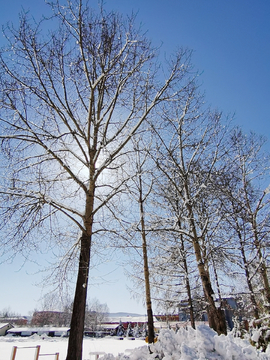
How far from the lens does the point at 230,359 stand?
191 cm

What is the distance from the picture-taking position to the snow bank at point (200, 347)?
76.4 inches

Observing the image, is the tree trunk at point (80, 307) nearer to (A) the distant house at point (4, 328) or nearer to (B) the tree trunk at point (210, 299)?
(B) the tree trunk at point (210, 299)

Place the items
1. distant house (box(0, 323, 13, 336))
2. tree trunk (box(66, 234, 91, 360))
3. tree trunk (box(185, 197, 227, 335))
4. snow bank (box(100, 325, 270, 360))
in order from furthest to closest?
distant house (box(0, 323, 13, 336)) < tree trunk (box(185, 197, 227, 335)) < tree trunk (box(66, 234, 91, 360)) < snow bank (box(100, 325, 270, 360))

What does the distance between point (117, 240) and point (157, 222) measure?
4.44ft

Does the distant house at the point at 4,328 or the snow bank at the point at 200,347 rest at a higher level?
the snow bank at the point at 200,347

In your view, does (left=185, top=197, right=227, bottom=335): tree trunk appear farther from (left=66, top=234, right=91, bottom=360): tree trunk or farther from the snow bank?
the snow bank

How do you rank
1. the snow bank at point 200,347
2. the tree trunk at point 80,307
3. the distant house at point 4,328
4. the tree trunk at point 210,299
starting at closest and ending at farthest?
1. the snow bank at point 200,347
2. the tree trunk at point 80,307
3. the tree trunk at point 210,299
4. the distant house at point 4,328

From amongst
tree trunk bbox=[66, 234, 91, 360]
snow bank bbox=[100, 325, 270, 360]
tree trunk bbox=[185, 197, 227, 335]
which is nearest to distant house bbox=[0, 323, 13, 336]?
tree trunk bbox=[66, 234, 91, 360]

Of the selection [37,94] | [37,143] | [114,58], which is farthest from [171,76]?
[37,143]

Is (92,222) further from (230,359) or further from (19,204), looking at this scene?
(230,359)

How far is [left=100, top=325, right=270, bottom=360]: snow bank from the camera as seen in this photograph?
6.37 ft

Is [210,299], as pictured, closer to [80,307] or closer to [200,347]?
[80,307]

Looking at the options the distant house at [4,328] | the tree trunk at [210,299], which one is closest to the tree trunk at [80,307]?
the tree trunk at [210,299]

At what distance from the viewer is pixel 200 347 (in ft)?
6.75
